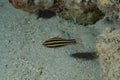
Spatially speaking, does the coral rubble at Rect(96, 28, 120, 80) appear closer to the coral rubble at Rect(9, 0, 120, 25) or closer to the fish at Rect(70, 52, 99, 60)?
the fish at Rect(70, 52, 99, 60)

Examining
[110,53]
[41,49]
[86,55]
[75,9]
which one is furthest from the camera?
[75,9]

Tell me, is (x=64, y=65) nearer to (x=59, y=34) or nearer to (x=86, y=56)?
(x=86, y=56)

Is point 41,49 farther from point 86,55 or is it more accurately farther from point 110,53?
point 110,53

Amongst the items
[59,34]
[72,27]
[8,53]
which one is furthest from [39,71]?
[72,27]

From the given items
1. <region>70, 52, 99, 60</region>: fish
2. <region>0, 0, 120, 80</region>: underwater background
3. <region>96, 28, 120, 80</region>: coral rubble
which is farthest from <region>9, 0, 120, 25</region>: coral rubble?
<region>96, 28, 120, 80</region>: coral rubble

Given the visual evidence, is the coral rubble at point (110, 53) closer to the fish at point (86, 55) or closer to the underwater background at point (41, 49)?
the underwater background at point (41, 49)

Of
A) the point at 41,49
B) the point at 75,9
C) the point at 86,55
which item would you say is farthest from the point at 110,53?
the point at 75,9
